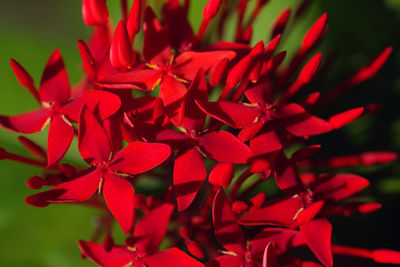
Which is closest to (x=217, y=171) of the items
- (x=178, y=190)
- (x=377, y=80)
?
(x=178, y=190)

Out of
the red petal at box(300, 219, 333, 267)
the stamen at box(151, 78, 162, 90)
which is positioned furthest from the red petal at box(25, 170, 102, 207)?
the red petal at box(300, 219, 333, 267)

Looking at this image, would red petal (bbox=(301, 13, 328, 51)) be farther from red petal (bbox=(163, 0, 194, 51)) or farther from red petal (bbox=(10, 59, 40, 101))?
red petal (bbox=(10, 59, 40, 101))

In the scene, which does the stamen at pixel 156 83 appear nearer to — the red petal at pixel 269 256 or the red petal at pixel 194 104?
the red petal at pixel 194 104

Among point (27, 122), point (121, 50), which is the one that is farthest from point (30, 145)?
point (121, 50)

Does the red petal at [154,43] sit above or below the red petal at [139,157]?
above

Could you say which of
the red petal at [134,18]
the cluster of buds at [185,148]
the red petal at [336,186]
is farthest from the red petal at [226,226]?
the red petal at [134,18]

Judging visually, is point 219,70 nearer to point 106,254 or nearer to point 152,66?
point 152,66
